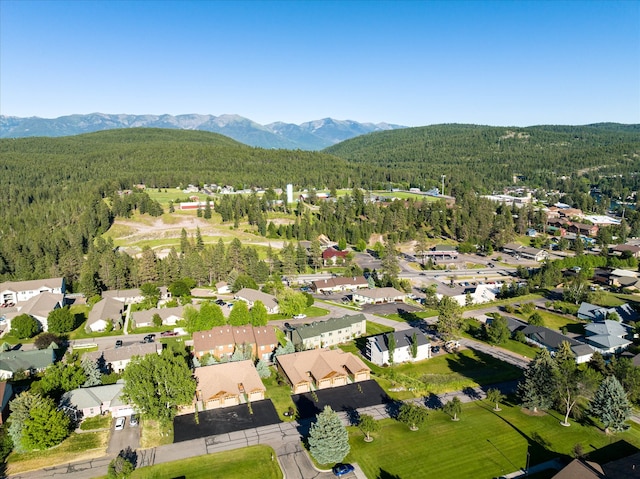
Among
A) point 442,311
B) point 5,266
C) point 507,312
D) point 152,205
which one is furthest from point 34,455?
point 152,205

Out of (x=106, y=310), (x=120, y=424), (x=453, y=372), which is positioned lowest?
(x=106, y=310)

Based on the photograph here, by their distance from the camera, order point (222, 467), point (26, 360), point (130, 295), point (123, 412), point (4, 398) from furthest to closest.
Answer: point (130, 295) → point (26, 360) → point (123, 412) → point (4, 398) → point (222, 467)

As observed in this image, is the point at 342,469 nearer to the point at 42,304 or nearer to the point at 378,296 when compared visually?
the point at 378,296

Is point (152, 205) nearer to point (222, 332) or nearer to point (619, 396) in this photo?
point (222, 332)

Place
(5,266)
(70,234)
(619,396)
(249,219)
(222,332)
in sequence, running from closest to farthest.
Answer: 1. (619,396)
2. (222,332)
3. (5,266)
4. (70,234)
5. (249,219)

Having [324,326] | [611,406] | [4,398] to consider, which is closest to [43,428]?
[4,398]

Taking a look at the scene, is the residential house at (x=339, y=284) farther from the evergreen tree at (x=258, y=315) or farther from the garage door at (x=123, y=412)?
the garage door at (x=123, y=412)
